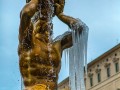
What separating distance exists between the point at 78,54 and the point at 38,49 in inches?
37.5

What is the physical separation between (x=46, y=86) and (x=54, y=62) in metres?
0.44

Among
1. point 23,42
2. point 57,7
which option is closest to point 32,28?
point 23,42

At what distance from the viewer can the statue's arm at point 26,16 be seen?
24.2 ft

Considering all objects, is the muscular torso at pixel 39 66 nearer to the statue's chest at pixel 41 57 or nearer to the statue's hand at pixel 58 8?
the statue's chest at pixel 41 57

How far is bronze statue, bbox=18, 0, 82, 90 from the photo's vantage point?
7.52 m

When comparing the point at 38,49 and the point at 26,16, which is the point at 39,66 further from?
the point at 26,16

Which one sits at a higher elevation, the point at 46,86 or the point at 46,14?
the point at 46,14

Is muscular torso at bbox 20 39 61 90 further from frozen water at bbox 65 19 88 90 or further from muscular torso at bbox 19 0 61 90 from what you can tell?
frozen water at bbox 65 19 88 90

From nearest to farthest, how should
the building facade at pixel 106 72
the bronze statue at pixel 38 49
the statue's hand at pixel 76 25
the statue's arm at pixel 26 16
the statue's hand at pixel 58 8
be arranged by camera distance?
the statue's arm at pixel 26 16 → the bronze statue at pixel 38 49 → the statue's hand at pixel 76 25 → the statue's hand at pixel 58 8 → the building facade at pixel 106 72

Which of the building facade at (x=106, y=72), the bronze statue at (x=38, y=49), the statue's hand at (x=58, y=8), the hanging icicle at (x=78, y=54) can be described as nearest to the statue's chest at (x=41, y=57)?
the bronze statue at (x=38, y=49)

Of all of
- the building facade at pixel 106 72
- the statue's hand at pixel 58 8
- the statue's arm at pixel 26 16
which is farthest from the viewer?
the building facade at pixel 106 72

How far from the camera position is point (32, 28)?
766cm

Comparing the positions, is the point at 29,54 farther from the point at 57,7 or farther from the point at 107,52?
the point at 107,52

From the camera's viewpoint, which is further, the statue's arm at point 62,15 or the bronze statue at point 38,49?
the statue's arm at point 62,15
